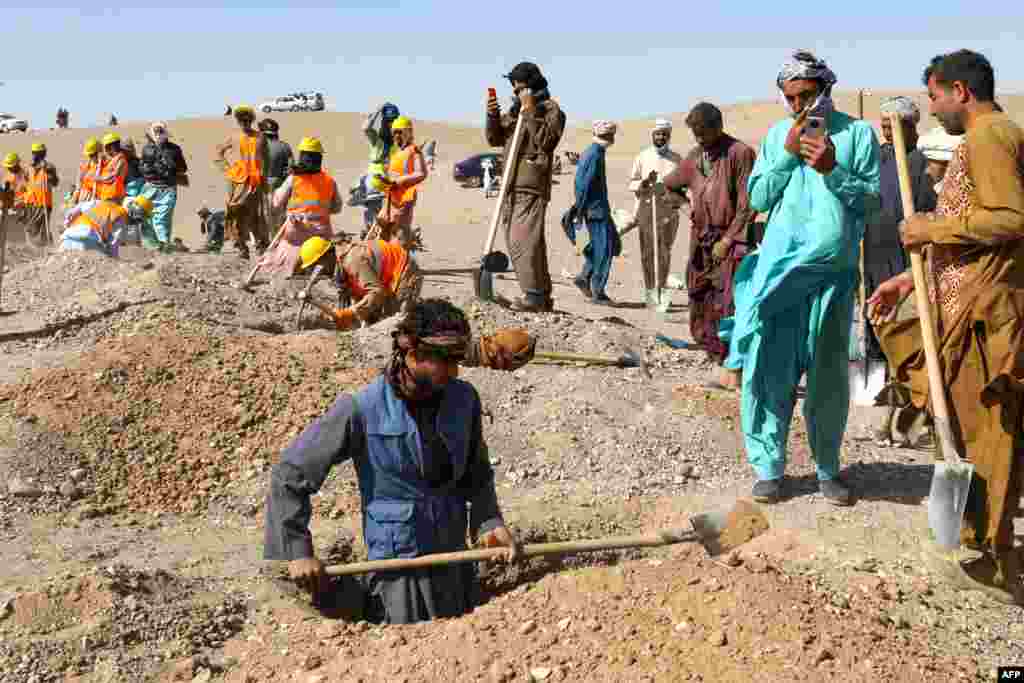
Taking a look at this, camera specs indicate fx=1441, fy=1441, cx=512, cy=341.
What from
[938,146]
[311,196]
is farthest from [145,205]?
[938,146]

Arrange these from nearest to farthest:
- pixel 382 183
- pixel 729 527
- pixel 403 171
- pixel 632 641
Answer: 1. pixel 632 641
2. pixel 729 527
3. pixel 403 171
4. pixel 382 183

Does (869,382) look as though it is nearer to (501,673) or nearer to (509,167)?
(509,167)

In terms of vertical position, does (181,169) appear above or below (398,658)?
above

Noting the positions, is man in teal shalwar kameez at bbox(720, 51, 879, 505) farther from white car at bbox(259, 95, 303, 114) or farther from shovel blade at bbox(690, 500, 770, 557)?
white car at bbox(259, 95, 303, 114)

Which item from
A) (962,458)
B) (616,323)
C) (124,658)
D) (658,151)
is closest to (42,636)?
(124,658)

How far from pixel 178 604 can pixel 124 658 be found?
48cm

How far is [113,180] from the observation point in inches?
565

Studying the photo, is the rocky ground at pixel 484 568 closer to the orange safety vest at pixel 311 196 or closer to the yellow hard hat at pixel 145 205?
the orange safety vest at pixel 311 196

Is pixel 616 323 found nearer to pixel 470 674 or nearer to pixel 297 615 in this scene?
pixel 297 615

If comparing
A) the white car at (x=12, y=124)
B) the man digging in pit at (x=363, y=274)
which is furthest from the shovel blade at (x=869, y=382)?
the white car at (x=12, y=124)

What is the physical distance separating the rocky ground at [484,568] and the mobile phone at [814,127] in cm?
139

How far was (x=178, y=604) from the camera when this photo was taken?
4.86 metres

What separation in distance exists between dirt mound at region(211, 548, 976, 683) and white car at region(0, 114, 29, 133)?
44088 millimetres

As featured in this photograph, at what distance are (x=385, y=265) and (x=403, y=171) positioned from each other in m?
3.08
